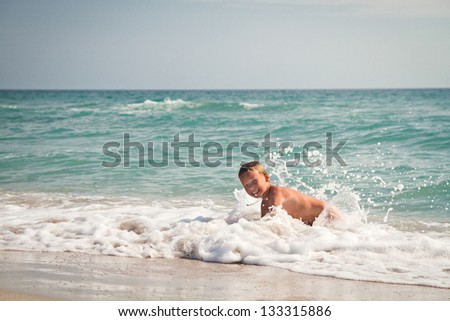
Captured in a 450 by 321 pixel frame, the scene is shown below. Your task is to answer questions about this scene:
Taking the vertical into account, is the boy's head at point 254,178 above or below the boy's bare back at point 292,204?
above

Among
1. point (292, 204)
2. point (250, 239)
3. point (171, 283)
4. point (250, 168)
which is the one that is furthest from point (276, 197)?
point (171, 283)

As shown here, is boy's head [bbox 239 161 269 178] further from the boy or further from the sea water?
the sea water

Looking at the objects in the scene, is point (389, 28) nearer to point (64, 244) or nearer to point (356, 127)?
point (356, 127)

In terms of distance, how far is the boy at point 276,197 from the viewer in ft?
14.0

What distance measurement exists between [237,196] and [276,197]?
871mm

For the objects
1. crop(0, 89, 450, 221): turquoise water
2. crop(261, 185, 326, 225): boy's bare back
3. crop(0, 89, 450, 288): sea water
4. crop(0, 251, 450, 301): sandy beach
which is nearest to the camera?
crop(0, 251, 450, 301): sandy beach

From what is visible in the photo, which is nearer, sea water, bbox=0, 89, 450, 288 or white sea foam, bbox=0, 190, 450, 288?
white sea foam, bbox=0, 190, 450, 288

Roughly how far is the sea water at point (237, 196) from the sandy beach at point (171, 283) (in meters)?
0.16

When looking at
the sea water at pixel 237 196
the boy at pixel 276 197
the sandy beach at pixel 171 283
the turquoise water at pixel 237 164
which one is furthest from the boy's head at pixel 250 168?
the turquoise water at pixel 237 164

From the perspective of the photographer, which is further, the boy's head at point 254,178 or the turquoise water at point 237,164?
the turquoise water at point 237,164

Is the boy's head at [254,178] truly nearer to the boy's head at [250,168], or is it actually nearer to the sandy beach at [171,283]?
the boy's head at [250,168]

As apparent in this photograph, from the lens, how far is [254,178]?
4.25 metres

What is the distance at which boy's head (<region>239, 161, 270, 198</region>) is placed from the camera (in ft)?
13.9

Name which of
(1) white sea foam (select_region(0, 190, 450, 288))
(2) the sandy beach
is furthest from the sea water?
(2) the sandy beach
